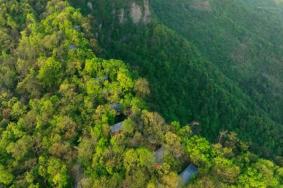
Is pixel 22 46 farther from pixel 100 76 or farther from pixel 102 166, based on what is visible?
pixel 102 166

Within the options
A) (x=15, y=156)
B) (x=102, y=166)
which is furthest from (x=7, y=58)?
(x=102, y=166)

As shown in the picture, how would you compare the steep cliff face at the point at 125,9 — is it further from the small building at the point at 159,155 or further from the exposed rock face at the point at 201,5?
the exposed rock face at the point at 201,5

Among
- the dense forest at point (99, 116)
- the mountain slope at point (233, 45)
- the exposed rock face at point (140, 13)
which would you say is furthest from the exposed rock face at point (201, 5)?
the dense forest at point (99, 116)

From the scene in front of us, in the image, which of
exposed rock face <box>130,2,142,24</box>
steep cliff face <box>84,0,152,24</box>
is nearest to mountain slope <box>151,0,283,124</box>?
steep cliff face <box>84,0,152,24</box>

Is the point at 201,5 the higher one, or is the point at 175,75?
the point at 175,75

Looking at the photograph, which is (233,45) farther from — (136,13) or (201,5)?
(136,13)

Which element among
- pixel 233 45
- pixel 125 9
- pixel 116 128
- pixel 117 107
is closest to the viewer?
pixel 116 128

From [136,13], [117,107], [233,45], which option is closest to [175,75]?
[136,13]
